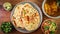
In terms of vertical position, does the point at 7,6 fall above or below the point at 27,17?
above

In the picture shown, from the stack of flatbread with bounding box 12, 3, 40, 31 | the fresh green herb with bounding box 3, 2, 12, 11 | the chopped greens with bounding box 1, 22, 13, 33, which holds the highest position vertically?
the fresh green herb with bounding box 3, 2, 12, 11

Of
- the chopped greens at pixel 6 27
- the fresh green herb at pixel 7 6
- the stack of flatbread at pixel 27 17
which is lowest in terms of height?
the chopped greens at pixel 6 27

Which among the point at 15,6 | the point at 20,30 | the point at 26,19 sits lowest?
the point at 20,30

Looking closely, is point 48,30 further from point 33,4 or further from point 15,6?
point 15,6

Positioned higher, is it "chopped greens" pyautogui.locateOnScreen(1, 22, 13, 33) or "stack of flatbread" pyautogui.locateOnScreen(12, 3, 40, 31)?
"stack of flatbread" pyautogui.locateOnScreen(12, 3, 40, 31)

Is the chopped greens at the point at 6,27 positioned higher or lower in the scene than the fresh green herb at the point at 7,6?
lower

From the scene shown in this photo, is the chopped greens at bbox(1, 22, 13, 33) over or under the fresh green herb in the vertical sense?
under

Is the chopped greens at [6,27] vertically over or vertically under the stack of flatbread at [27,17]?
under

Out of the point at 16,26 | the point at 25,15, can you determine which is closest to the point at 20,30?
the point at 16,26

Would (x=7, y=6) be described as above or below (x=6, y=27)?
above

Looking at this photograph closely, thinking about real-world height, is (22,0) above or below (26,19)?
above

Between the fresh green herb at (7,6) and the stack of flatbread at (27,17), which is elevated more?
the fresh green herb at (7,6)
